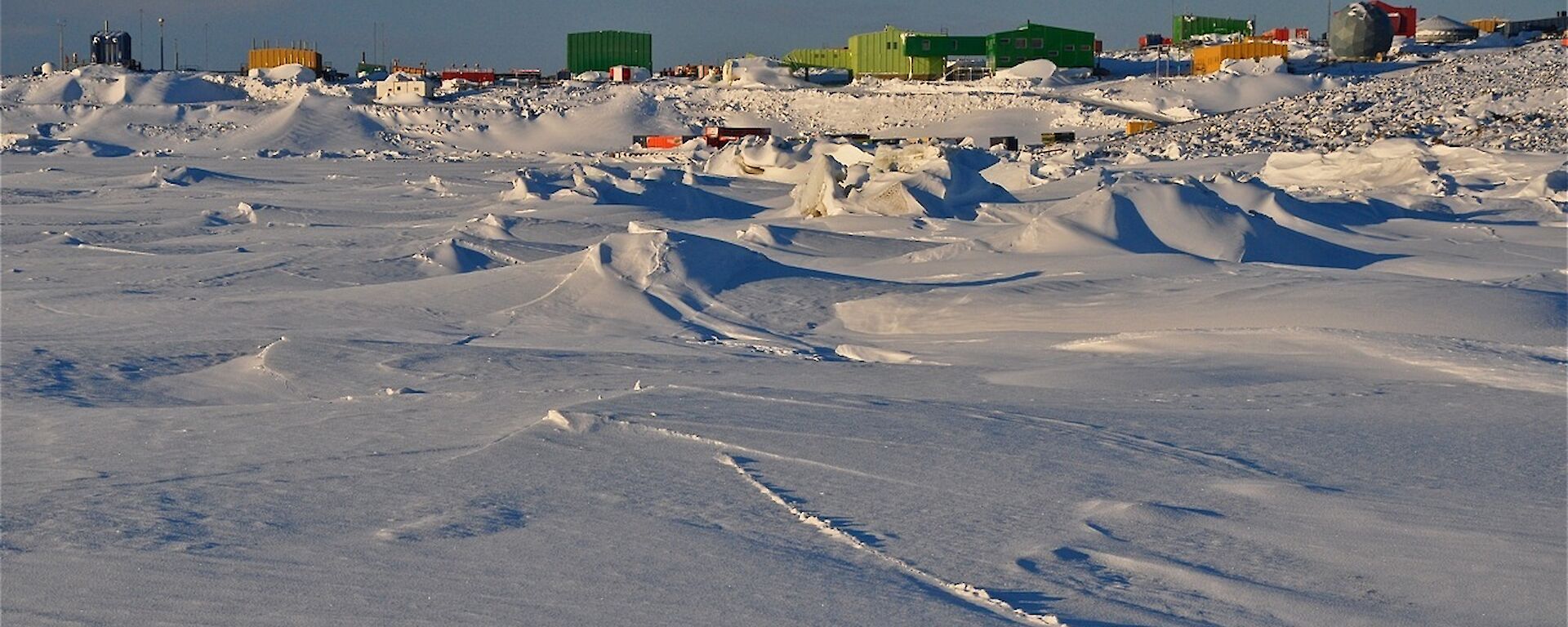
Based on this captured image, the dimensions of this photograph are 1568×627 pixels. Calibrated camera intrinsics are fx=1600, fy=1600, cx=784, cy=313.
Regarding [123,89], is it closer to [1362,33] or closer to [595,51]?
[595,51]

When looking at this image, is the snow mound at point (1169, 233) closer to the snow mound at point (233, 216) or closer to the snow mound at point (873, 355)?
the snow mound at point (873, 355)

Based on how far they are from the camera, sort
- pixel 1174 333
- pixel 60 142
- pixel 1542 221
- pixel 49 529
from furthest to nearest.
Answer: pixel 60 142, pixel 1542 221, pixel 1174 333, pixel 49 529

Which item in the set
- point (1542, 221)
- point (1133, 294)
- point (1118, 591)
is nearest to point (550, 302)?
point (1133, 294)

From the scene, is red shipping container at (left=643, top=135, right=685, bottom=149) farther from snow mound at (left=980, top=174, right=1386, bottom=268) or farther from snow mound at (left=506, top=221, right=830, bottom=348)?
snow mound at (left=506, top=221, right=830, bottom=348)

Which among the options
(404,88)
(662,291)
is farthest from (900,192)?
(404,88)

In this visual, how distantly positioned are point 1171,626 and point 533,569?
1.30m

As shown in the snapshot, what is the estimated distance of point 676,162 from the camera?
25.8m

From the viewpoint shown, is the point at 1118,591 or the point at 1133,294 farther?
the point at 1133,294

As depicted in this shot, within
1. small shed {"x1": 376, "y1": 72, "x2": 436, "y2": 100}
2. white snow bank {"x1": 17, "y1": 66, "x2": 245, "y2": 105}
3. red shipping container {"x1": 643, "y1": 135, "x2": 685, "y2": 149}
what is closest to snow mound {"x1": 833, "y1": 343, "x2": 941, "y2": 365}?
red shipping container {"x1": 643, "y1": 135, "x2": 685, "y2": 149}

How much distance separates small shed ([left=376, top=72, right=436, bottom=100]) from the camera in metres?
42.0

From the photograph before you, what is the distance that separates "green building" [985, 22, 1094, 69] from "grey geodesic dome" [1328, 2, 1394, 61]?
696cm

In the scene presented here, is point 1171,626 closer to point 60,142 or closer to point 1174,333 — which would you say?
point 1174,333

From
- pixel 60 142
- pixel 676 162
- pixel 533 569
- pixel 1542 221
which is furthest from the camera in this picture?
pixel 60 142

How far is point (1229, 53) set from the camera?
4253 centimetres
